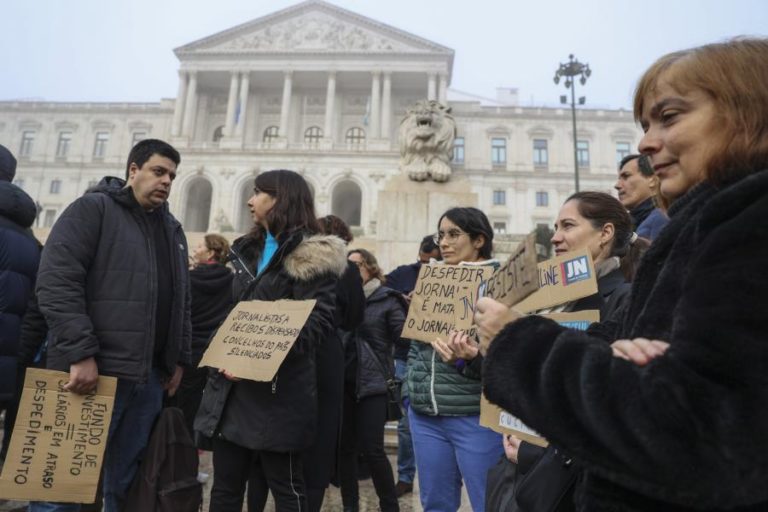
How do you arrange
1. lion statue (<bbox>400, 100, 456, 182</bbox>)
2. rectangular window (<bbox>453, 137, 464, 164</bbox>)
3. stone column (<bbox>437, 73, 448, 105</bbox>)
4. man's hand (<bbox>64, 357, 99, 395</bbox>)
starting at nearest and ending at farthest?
man's hand (<bbox>64, 357, 99, 395</bbox>) < lion statue (<bbox>400, 100, 456, 182</bbox>) < stone column (<bbox>437, 73, 448, 105</bbox>) < rectangular window (<bbox>453, 137, 464, 164</bbox>)

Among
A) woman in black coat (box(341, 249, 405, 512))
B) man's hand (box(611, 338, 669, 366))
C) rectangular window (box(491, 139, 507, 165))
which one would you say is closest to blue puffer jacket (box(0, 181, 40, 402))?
woman in black coat (box(341, 249, 405, 512))

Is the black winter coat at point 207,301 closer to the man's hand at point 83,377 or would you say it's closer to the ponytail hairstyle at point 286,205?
the ponytail hairstyle at point 286,205

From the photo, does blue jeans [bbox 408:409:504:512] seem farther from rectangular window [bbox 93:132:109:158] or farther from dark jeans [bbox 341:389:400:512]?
rectangular window [bbox 93:132:109:158]

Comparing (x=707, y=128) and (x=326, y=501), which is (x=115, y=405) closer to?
(x=326, y=501)

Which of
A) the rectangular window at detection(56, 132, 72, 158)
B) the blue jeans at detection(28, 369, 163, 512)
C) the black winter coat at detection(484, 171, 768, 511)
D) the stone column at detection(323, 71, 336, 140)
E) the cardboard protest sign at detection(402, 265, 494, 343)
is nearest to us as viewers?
the black winter coat at detection(484, 171, 768, 511)

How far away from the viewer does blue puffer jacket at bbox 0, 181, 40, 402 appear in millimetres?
3291

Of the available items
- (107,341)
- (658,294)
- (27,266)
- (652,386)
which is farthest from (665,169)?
(27,266)

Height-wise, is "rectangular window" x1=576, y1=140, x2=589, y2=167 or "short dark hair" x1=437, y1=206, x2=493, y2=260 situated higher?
"rectangular window" x1=576, y1=140, x2=589, y2=167

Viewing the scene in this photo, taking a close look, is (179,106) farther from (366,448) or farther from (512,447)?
(512,447)

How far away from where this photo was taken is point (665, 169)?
1335mm

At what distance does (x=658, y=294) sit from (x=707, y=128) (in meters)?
0.40

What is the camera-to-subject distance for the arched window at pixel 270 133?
173ft

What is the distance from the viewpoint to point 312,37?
53.5 meters

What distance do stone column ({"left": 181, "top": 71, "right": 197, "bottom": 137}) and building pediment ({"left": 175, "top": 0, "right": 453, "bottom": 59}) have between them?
276 cm
